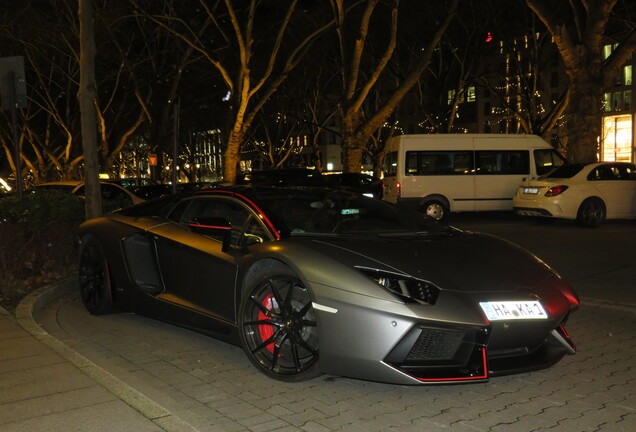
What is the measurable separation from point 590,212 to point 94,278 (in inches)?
459

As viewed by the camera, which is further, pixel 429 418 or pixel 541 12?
pixel 541 12

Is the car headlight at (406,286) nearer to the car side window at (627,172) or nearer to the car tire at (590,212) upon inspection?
the car tire at (590,212)

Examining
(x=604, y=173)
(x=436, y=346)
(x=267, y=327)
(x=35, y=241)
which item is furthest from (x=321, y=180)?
(x=436, y=346)

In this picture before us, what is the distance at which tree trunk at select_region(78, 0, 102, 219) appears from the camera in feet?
32.0

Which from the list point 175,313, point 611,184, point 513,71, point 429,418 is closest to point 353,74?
point 611,184

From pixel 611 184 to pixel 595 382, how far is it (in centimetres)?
1165

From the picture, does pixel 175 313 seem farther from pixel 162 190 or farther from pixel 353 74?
pixel 353 74

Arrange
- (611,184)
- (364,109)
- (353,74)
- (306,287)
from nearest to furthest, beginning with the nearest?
(306,287) < (611,184) < (353,74) < (364,109)

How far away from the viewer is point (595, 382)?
452 cm

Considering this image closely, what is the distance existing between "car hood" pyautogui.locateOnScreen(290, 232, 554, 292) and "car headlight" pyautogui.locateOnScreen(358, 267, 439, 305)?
0.13ft

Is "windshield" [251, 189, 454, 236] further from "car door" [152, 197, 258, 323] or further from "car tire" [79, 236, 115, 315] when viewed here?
"car tire" [79, 236, 115, 315]

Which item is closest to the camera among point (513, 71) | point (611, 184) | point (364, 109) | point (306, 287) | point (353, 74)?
point (306, 287)

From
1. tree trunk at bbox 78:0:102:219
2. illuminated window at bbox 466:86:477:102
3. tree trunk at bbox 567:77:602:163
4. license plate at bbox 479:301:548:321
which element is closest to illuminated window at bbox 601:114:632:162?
illuminated window at bbox 466:86:477:102

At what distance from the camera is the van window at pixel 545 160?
18.7 meters
